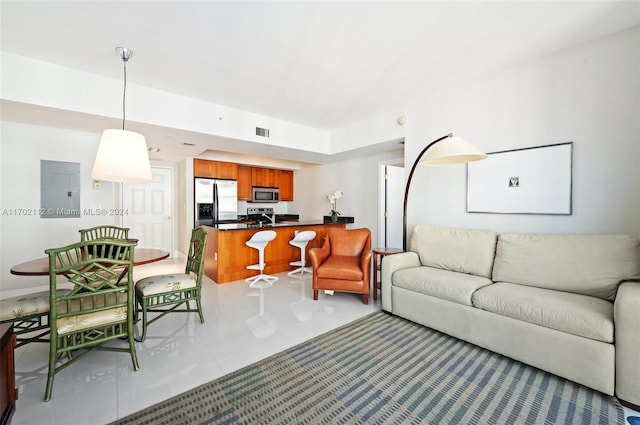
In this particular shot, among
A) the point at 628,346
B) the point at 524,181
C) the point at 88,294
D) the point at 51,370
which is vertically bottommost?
the point at 51,370

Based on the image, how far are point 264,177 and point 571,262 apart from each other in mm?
5955

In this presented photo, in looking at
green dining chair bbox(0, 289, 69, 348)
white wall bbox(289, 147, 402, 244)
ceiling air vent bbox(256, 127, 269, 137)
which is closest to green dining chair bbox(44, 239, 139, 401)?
green dining chair bbox(0, 289, 69, 348)

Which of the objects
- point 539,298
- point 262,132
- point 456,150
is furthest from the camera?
point 262,132

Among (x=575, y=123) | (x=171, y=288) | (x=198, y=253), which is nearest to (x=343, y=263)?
(x=198, y=253)

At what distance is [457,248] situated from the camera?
9.47 feet

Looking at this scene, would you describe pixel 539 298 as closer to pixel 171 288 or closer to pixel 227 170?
pixel 171 288

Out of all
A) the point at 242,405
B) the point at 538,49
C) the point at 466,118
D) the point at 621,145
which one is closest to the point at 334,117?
the point at 466,118

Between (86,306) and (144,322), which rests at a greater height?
(86,306)

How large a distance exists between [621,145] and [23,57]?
18.3 ft

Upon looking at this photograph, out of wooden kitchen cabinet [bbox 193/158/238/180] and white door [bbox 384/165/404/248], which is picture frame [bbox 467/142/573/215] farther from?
wooden kitchen cabinet [bbox 193/158/238/180]

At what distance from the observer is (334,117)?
4.33 m

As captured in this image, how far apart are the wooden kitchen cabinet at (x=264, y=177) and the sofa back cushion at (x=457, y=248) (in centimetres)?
449

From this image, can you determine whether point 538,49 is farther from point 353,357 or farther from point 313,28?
point 353,357

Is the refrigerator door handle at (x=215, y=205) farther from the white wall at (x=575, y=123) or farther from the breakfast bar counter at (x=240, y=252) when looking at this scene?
the white wall at (x=575, y=123)
